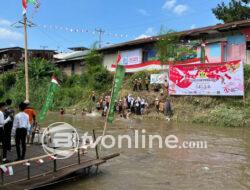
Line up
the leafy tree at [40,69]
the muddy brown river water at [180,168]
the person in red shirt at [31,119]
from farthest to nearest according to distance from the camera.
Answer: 1. the leafy tree at [40,69]
2. the person in red shirt at [31,119]
3. the muddy brown river water at [180,168]

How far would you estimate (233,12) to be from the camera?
41406 mm

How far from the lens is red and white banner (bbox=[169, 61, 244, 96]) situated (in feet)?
76.6

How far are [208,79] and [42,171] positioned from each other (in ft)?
57.4

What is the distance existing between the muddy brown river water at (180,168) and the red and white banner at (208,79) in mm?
6022

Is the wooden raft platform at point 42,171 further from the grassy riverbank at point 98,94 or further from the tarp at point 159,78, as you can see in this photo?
the tarp at point 159,78

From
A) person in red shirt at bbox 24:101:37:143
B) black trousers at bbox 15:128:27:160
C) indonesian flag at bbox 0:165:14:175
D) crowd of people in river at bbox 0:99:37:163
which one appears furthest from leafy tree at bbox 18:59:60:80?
indonesian flag at bbox 0:165:14:175

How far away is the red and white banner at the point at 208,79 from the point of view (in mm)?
23359

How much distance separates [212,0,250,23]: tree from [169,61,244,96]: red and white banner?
1707cm

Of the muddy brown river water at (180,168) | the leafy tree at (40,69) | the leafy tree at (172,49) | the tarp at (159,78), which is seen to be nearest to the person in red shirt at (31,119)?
the muddy brown river water at (180,168)

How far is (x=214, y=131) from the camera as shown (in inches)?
789

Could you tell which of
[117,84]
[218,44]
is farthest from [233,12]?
[117,84]

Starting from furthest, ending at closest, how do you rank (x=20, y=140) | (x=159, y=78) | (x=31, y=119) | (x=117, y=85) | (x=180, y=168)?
(x=159, y=78)
(x=31, y=119)
(x=117, y=85)
(x=180, y=168)
(x=20, y=140)

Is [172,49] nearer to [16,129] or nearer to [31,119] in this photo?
[31,119]

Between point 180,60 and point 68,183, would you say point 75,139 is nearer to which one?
point 68,183
